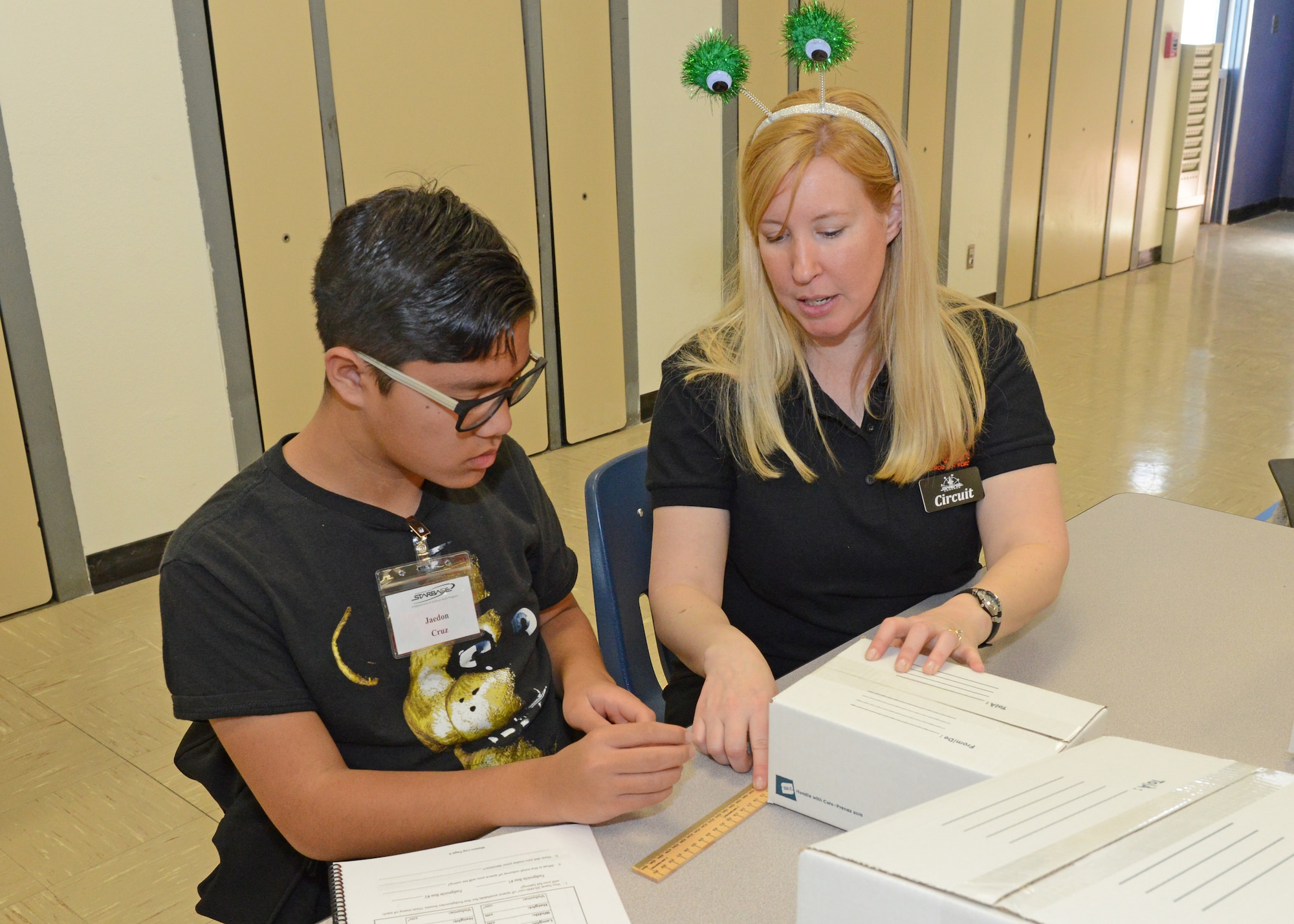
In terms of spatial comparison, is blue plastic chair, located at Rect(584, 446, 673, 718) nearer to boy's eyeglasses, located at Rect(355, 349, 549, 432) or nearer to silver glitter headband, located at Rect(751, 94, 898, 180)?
boy's eyeglasses, located at Rect(355, 349, 549, 432)

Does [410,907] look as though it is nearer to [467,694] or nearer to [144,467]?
[467,694]

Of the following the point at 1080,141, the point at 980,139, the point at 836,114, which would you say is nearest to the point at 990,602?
the point at 836,114

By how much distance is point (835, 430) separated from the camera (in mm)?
1503

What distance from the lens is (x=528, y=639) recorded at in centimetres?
127

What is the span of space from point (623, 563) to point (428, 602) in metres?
0.45

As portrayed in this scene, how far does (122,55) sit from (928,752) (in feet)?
9.02

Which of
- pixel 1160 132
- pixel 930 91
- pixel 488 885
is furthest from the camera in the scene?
pixel 1160 132

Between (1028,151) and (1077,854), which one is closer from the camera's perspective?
(1077,854)

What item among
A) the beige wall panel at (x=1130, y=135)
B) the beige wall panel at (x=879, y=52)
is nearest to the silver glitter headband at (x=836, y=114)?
the beige wall panel at (x=879, y=52)

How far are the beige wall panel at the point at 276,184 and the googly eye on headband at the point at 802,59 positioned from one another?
179 cm

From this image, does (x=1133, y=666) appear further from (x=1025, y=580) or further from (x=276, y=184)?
(x=276, y=184)

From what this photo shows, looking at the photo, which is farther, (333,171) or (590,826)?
(333,171)

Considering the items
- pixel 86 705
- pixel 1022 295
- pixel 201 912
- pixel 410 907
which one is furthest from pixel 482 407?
pixel 1022 295

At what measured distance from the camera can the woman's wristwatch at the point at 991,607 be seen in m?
1.26
